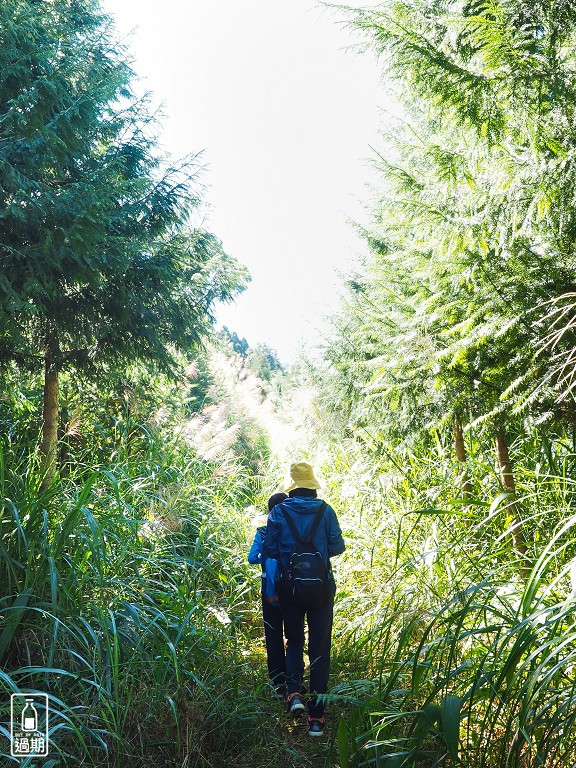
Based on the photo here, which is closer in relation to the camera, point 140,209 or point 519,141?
point 519,141

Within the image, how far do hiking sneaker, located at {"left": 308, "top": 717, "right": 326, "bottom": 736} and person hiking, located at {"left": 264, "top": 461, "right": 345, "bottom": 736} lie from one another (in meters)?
0.12

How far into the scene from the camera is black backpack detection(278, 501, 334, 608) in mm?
3604

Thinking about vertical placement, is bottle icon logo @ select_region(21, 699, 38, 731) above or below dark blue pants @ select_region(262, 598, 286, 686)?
above

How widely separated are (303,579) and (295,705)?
2.42 ft

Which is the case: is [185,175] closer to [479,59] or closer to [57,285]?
[57,285]

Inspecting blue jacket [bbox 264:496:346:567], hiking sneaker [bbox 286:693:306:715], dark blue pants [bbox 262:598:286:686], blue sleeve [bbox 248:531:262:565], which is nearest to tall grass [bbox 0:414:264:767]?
dark blue pants [bbox 262:598:286:686]

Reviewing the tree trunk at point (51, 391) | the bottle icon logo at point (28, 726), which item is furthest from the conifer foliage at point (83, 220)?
the bottle icon logo at point (28, 726)

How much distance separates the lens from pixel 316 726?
336cm

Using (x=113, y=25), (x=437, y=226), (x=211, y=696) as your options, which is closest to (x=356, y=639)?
(x=211, y=696)

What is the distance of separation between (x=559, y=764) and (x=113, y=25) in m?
7.95

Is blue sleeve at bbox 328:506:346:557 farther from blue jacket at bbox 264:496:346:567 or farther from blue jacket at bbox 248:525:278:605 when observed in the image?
blue jacket at bbox 248:525:278:605

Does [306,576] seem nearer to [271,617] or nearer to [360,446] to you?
[271,617]

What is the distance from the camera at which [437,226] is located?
3555 millimetres

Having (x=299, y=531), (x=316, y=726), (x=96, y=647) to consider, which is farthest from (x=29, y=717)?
(x=299, y=531)
